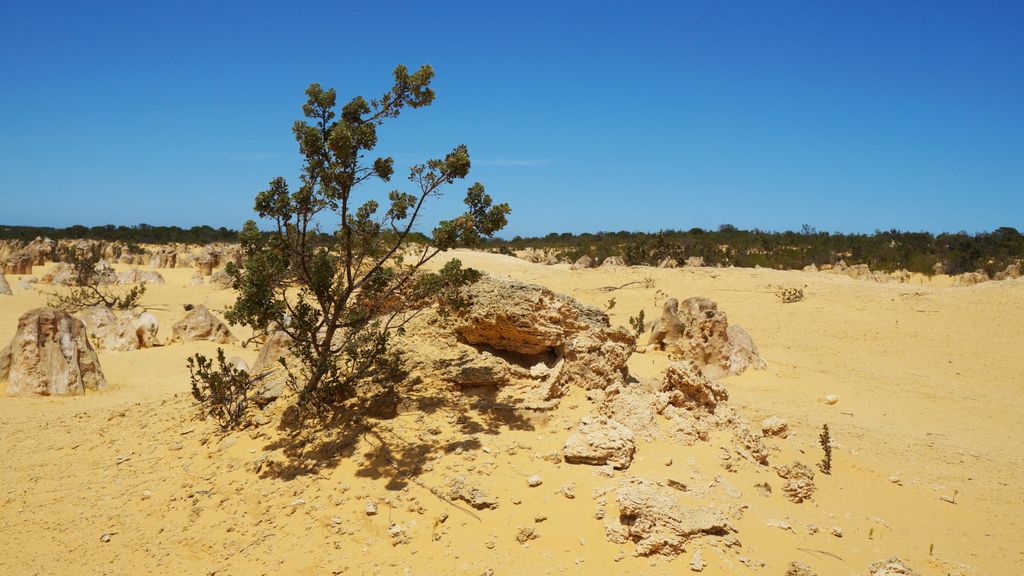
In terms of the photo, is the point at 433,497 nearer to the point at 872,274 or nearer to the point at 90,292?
the point at 90,292

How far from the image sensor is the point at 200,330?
52.0ft

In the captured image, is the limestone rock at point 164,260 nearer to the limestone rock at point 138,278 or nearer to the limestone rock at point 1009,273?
the limestone rock at point 138,278

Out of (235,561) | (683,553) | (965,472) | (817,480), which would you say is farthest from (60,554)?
(965,472)

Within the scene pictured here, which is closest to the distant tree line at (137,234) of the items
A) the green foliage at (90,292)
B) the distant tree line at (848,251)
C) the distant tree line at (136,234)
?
the distant tree line at (136,234)

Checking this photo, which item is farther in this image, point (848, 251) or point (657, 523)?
point (848, 251)

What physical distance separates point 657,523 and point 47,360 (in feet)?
36.2

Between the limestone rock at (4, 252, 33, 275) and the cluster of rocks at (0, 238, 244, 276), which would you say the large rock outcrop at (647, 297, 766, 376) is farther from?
the limestone rock at (4, 252, 33, 275)

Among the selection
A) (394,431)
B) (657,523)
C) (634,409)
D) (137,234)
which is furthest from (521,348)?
(137,234)

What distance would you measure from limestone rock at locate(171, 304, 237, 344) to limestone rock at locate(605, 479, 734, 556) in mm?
13830

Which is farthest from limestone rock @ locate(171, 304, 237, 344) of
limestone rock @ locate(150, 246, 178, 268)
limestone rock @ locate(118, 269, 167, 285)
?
limestone rock @ locate(150, 246, 178, 268)

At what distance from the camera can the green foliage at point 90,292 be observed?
21.0 meters

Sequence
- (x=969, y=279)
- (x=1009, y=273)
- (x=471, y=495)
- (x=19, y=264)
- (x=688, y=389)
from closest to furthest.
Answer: (x=471, y=495)
(x=688, y=389)
(x=969, y=279)
(x=1009, y=273)
(x=19, y=264)

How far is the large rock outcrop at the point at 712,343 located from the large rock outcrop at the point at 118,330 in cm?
1326

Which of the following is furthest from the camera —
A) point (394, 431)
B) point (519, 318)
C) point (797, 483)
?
point (519, 318)
